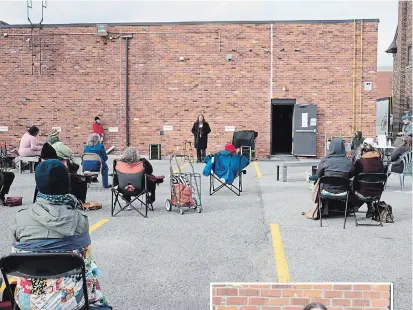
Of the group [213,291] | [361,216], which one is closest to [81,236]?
[213,291]

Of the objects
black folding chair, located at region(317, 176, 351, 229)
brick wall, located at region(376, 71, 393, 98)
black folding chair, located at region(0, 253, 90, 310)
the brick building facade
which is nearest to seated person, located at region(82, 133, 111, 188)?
black folding chair, located at region(317, 176, 351, 229)

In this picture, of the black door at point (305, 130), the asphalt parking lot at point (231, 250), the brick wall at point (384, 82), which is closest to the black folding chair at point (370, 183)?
the asphalt parking lot at point (231, 250)

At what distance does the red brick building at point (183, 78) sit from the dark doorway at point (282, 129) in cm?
98

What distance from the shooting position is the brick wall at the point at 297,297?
11.2 ft

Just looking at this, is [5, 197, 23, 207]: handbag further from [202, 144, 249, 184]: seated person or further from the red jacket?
the red jacket

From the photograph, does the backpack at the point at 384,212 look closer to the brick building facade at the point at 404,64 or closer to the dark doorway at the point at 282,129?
the dark doorway at the point at 282,129

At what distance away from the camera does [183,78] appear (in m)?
22.2

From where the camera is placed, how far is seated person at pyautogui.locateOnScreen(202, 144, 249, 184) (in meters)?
11.4

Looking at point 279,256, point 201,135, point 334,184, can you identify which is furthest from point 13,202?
point 201,135

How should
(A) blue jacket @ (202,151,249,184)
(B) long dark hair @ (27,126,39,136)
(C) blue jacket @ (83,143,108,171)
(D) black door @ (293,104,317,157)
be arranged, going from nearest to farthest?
(A) blue jacket @ (202,151,249,184) → (C) blue jacket @ (83,143,108,171) → (B) long dark hair @ (27,126,39,136) → (D) black door @ (293,104,317,157)

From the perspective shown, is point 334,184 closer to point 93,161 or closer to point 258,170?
point 93,161

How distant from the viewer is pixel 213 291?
3.57 metres

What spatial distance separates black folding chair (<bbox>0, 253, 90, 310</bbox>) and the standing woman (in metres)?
16.4

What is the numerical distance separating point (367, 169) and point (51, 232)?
6130 millimetres
